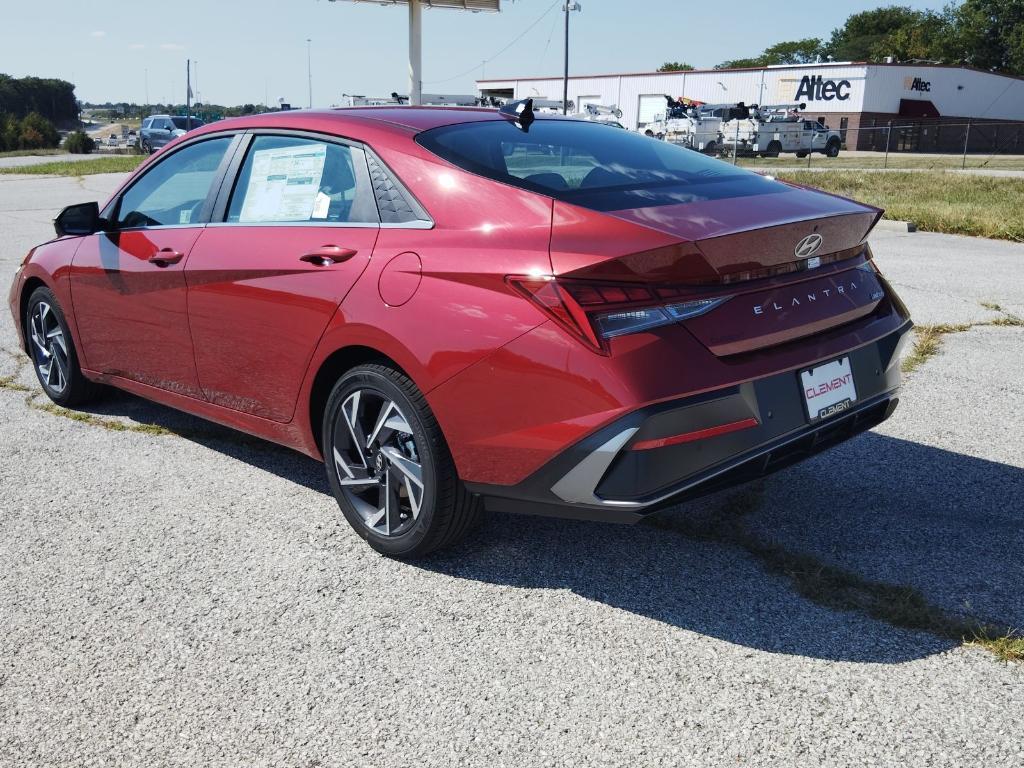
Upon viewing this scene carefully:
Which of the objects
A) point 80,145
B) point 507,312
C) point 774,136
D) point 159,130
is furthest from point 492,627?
point 80,145

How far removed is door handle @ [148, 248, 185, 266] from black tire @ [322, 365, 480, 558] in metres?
1.20

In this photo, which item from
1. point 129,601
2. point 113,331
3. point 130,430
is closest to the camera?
point 129,601

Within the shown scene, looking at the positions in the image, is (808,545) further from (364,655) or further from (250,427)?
(250,427)

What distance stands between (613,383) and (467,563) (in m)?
1.11

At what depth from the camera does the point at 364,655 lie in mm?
2953

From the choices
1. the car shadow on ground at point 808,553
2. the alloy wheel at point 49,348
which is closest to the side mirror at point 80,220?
the alloy wheel at point 49,348

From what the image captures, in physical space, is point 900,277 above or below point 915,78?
below

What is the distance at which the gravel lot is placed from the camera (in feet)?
8.32

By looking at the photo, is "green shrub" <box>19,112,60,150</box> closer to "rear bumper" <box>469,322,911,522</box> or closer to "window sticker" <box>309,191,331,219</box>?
"window sticker" <box>309,191,331,219</box>

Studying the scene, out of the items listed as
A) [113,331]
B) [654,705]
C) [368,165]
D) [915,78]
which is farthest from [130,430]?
[915,78]

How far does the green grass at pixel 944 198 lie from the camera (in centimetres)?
1291

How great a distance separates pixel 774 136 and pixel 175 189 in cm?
4031

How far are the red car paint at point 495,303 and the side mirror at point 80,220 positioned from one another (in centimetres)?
95

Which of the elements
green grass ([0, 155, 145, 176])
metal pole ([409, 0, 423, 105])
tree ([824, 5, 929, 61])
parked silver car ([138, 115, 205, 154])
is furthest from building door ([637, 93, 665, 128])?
tree ([824, 5, 929, 61])
